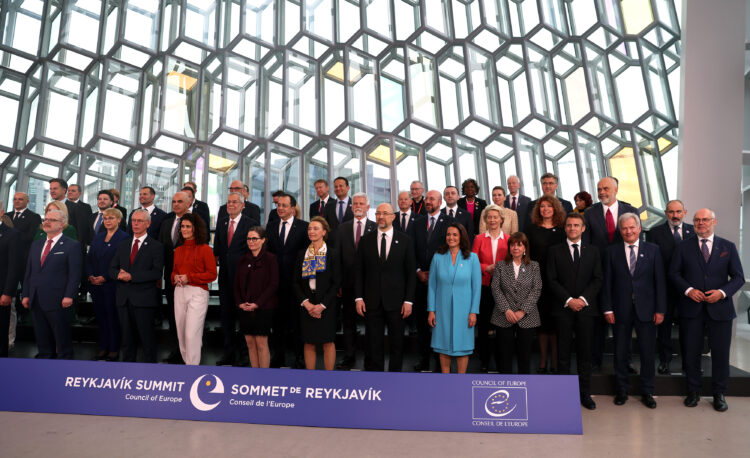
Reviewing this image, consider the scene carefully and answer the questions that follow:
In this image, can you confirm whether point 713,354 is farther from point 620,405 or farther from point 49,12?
point 49,12

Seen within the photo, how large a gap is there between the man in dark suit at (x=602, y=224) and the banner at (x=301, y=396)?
131 cm

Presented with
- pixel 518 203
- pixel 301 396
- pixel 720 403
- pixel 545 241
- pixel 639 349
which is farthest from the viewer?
pixel 518 203

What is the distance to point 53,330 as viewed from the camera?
161 inches

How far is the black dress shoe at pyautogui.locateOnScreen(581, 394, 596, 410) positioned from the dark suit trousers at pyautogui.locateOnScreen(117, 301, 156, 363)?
3521 millimetres

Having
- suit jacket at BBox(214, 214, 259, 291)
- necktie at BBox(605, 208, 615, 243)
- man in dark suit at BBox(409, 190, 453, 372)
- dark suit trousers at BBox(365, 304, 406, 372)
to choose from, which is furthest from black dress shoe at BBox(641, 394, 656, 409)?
suit jacket at BBox(214, 214, 259, 291)

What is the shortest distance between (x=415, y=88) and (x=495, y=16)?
2012 millimetres

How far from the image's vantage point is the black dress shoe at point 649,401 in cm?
355

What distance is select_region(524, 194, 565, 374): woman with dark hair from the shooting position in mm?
3854

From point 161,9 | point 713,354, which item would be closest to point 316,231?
point 713,354

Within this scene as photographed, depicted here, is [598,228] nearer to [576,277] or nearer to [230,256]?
[576,277]

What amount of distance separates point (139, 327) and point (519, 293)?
313 cm

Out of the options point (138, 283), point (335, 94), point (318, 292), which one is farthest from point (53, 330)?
point (335, 94)

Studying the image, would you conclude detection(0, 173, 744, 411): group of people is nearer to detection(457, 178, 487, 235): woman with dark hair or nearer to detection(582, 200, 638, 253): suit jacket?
detection(582, 200, 638, 253): suit jacket

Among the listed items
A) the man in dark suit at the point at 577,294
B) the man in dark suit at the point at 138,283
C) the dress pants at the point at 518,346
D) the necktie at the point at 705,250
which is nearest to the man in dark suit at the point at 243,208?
the man in dark suit at the point at 138,283
